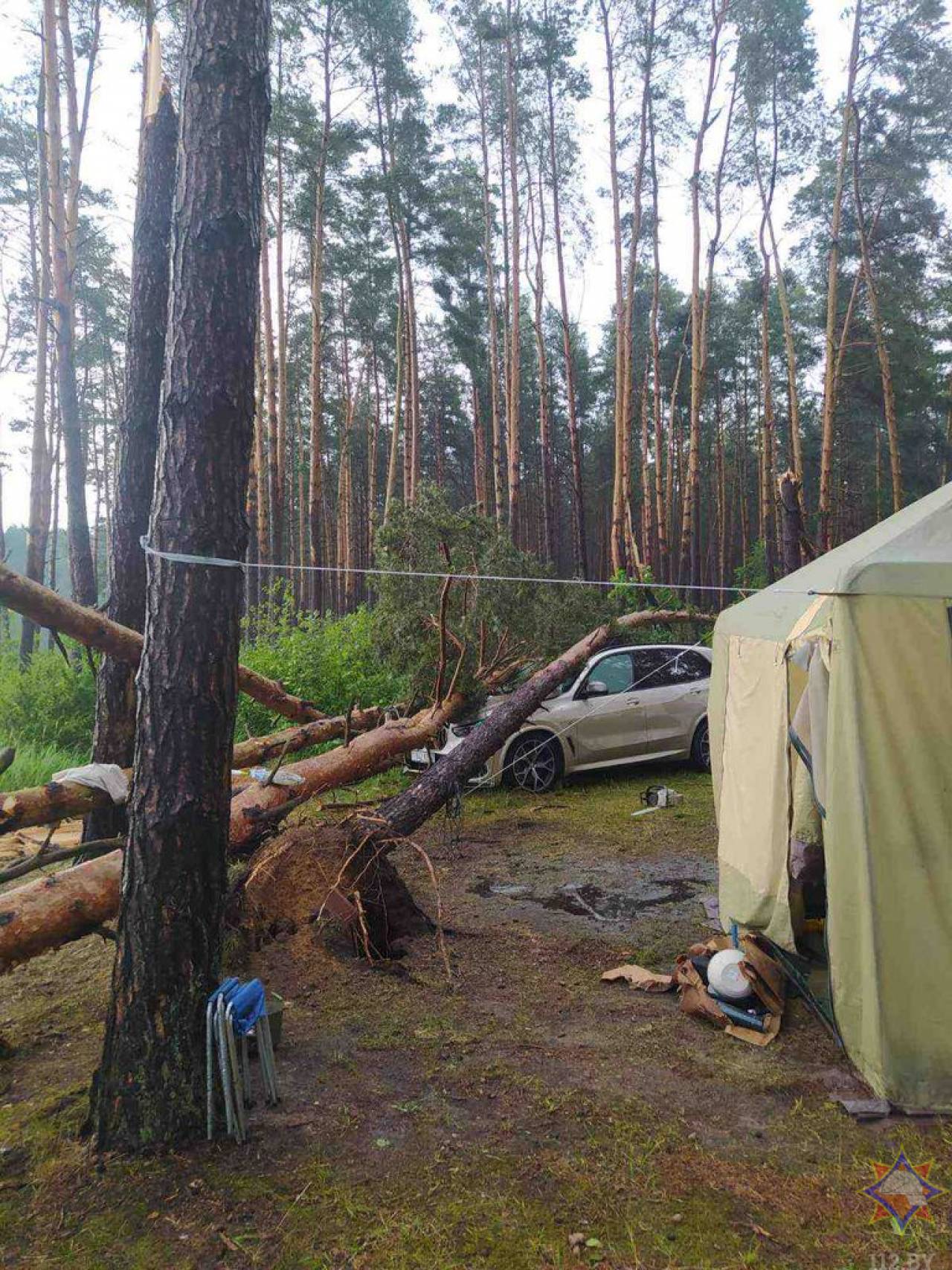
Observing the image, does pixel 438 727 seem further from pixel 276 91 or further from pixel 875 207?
pixel 875 207

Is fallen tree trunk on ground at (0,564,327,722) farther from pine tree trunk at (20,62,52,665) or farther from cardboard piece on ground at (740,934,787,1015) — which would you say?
pine tree trunk at (20,62,52,665)

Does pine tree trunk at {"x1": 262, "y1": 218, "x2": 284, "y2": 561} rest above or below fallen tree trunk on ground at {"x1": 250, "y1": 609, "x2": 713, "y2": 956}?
above

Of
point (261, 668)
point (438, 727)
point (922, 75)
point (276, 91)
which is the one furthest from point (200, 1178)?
point (922, 75)

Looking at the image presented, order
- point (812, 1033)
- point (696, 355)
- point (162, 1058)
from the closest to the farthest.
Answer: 1. point (162, 1058)
2. point (812, 1033)
3. point (696, 355)

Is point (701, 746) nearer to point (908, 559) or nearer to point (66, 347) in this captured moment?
point (908, 559)

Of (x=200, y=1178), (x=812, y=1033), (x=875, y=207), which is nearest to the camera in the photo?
(x=200, y=1178)

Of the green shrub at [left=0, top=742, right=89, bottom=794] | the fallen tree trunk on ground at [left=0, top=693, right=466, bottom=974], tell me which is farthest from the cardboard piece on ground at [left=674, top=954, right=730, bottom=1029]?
the green shrub at [left=0, top=742, right=89, bottom=794]

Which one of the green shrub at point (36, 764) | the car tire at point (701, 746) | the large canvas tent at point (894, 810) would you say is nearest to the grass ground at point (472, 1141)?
the large canvas tent at point (894, 810)

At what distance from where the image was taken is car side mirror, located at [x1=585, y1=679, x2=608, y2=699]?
8914 millimetres

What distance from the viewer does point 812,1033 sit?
3.68 meters

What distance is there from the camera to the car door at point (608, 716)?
356 inches

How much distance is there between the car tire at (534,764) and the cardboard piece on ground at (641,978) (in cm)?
462

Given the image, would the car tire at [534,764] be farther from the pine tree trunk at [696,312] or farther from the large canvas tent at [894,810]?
the pine tree trunk at [696,312]

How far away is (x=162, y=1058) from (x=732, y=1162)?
1.98 meters
